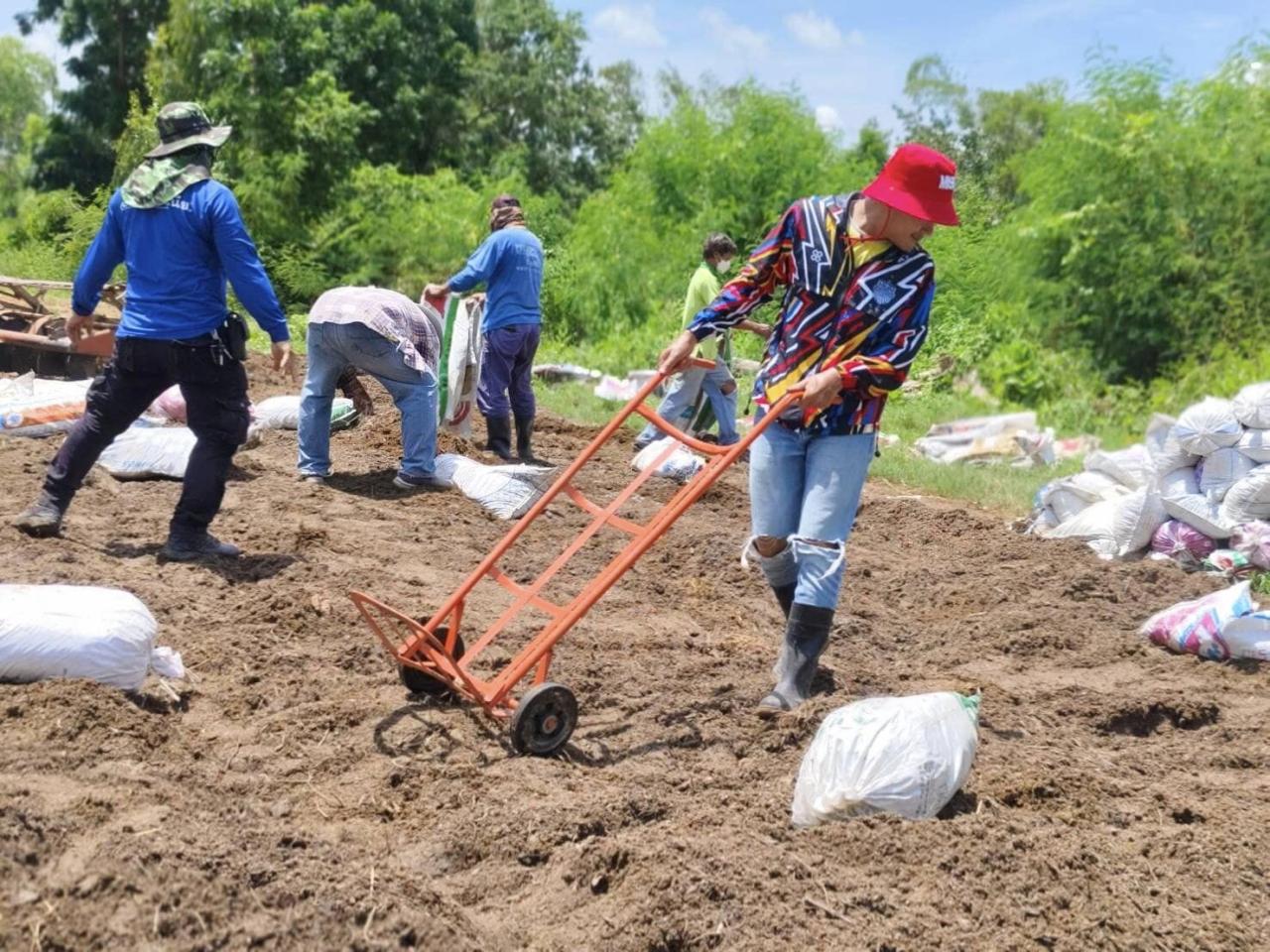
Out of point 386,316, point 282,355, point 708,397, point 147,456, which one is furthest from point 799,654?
point 708,397

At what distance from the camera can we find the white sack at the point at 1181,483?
26.6 ft

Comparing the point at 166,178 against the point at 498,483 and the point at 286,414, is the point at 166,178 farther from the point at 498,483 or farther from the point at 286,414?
the point at 286,414

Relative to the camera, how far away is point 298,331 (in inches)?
794

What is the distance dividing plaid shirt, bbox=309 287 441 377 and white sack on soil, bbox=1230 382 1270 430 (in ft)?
15.6

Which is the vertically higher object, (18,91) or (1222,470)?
(18,91)

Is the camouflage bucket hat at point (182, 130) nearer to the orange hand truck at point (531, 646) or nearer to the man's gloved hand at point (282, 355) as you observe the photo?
the man's gloved hand at point (282, 355)

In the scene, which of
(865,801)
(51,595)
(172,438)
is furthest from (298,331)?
(865,801)

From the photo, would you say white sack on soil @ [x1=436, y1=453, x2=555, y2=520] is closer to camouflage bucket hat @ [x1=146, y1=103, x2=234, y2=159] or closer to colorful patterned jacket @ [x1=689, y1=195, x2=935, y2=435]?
camouflage bucket hat @ [x1=146, y1=103, x2=234, y2=159]

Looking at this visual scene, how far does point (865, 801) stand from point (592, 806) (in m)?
0.75

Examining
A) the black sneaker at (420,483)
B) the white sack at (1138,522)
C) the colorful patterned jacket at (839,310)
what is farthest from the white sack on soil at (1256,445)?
the black sneaker at (420,483)

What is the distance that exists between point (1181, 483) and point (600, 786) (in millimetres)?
5368

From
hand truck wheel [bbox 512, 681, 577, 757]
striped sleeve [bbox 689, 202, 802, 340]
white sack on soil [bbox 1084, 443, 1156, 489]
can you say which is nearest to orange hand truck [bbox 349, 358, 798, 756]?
hand truck wheel [bbox 512, 681, 577, 757]

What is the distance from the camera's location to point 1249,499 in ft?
25.6

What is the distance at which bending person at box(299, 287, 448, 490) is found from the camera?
25.5ft
